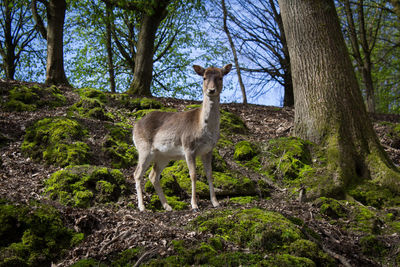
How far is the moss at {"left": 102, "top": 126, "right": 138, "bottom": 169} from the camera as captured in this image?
777 cm

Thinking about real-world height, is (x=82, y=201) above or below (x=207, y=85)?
below

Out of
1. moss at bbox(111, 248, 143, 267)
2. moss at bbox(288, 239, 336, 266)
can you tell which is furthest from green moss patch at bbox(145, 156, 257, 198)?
moss at bbox(111, 248, 143, 267)

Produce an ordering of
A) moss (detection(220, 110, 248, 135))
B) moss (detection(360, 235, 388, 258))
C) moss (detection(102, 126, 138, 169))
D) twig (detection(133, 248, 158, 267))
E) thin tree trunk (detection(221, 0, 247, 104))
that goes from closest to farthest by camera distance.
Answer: twig (detection(133, 248, 158, 267)), moss (detection(360, 235, 388, 258)), moss (detection(102, 126, 138, 169)), moss (detection(220, 110, 248, 135)), thin tree trunk (detection(221, 0, 247, 104))

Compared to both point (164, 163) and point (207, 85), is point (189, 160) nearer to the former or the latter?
point (164, 163)

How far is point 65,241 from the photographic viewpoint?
13.4 feet

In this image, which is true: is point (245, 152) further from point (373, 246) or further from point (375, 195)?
point (373, 246)

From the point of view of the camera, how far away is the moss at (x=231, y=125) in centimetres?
955

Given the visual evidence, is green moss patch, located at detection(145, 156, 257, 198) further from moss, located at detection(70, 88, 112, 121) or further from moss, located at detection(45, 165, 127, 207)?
moss, located at detection(70, 88, 112, 121)

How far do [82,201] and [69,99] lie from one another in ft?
21.1

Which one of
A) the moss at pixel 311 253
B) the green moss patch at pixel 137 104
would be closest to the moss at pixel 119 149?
the green moss patch at pixel 137 104

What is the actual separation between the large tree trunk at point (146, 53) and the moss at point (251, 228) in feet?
32.4

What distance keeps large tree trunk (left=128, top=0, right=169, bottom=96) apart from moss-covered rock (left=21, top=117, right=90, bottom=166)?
5.49m

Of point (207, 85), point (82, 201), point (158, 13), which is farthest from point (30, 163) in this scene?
point (158, 13)

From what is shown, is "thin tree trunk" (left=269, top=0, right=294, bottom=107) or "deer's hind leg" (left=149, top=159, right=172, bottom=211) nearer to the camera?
"deer's hind leg" (left=149, top=159, right=172, bottom=211)
